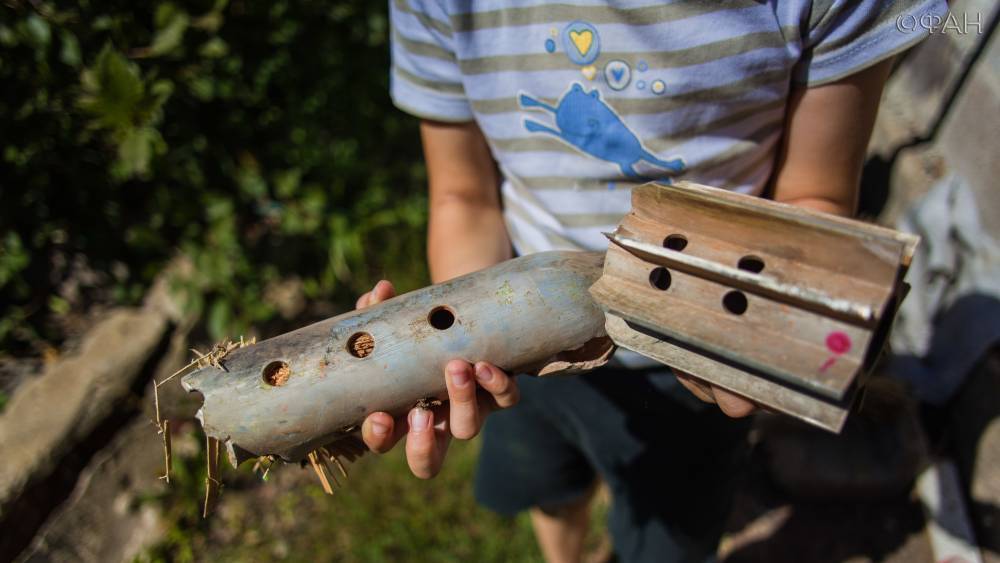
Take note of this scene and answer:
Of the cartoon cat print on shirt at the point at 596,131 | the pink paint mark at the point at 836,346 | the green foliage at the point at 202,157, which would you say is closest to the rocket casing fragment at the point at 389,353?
the cartoon cat print on shirt at the point at 596,131

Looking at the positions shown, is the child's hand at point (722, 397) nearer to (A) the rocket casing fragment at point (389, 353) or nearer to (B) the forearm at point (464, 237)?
(A) the rocket casing fragment at point (389, 353)

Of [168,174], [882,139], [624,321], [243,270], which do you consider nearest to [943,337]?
[882,139]

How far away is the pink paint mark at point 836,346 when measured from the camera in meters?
0.93

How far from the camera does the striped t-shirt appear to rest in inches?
44.9

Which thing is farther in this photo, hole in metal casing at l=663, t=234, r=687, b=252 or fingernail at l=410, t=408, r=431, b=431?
fingernail at l=410, t=408, r=431, b=431

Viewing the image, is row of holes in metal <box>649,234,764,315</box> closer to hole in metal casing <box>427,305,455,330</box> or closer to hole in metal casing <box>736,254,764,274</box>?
hole in metal casing <box>736,254,764,274</box>

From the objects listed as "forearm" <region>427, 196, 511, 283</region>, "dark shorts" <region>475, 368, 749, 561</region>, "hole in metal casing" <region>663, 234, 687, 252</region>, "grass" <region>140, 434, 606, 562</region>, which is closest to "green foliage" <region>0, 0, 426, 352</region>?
"grass" <region>140, 434, 606, 562</region>

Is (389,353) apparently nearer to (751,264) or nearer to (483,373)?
(483,373)

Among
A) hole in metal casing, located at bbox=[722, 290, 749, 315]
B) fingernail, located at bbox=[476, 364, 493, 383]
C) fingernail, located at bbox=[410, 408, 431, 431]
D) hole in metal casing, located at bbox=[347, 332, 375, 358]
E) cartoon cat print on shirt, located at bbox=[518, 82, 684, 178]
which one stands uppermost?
cartoon cat print on shirt, located at bbox=[518, 82, 684, 178]

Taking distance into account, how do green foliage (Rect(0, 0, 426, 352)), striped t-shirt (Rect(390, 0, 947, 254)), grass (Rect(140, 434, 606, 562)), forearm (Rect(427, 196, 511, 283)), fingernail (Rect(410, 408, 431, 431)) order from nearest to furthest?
1. striped t-shirt (Rect(390, 0, 947, 254))
2. fingernail (Rect(410, 408, 431, 431))
3. forearm (Rect(427, 196, 511, 283))
4. green foliage (Rect(0, 0, 426, 352))
5. grass (Rect(140, 434, 606, 562))

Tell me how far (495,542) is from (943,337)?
1.96m

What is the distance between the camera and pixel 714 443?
1660 millimetres

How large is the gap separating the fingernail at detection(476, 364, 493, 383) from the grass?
169 cm

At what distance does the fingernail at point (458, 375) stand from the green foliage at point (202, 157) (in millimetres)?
1783
